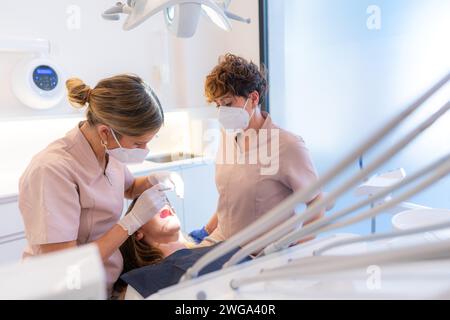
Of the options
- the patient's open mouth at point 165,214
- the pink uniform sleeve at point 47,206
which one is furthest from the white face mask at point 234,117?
the pink uniform sleeve at point 47,206

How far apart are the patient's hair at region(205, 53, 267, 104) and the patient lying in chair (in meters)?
0.57

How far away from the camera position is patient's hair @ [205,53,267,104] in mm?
1558

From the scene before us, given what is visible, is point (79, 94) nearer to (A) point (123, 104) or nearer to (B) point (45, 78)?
(A) point (123, 104)

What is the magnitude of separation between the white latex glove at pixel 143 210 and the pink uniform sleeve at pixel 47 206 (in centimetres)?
16

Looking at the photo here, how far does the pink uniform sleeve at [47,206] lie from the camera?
108 cm

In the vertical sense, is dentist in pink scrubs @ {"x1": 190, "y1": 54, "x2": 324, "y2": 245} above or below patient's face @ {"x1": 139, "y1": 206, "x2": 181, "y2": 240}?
above

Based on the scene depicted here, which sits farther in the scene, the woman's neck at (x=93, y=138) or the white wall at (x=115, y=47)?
the white wall at (x=115, y=47)

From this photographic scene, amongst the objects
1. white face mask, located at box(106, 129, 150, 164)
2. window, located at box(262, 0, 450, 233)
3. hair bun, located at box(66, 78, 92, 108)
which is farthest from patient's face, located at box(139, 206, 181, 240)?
window, located at box(262, 0, 450, 233)

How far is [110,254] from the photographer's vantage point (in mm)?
1176

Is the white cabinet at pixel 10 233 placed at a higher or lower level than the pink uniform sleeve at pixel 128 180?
lower

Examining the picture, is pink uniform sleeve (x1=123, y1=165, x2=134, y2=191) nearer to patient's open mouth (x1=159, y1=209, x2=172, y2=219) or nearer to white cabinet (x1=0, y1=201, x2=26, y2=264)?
patient's open mouth (x1=159, y1=209, x2=172, y2=219)

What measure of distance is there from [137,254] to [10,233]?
107cm

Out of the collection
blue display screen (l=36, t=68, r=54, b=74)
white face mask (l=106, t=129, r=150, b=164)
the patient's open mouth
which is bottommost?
the patient's open mouth

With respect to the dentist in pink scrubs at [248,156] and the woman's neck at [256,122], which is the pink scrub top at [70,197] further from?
the woman's neck at [256,122]
